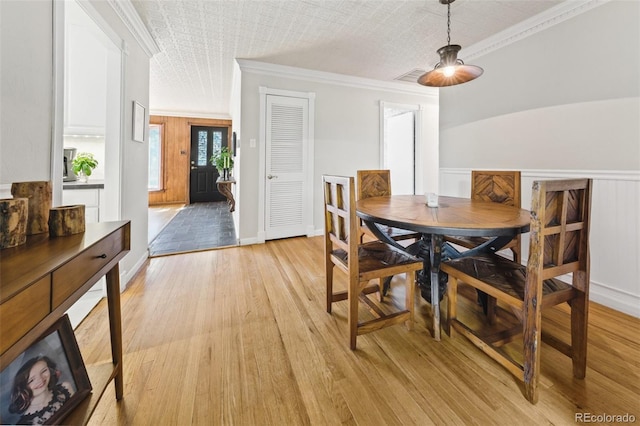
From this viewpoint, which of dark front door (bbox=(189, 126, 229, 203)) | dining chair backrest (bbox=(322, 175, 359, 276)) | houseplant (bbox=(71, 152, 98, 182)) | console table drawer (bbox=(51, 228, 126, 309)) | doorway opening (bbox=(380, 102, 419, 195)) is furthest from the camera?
dark front door (bbox=(189, 126, 229, 203))

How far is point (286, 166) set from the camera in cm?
387

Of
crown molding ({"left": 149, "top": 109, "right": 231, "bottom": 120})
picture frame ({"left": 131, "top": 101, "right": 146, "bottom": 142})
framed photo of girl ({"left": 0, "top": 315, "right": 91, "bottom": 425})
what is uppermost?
crown molding ({"left": 149, "top": 109, "right": 231, "bottom": 120})

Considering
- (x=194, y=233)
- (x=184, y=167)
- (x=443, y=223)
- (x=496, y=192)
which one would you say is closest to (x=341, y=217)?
(x=443, y=223)

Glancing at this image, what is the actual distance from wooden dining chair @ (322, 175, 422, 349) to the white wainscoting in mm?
1675

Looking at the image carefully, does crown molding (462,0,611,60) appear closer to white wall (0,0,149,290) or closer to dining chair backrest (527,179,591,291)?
dining chair backrest (527,179,591,291)

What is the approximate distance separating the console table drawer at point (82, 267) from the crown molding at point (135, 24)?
2119 mm

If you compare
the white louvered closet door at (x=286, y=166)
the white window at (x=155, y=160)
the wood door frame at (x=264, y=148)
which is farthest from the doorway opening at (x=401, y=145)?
the white window at (x=155, y=160)

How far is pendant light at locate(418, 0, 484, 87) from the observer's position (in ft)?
6.13

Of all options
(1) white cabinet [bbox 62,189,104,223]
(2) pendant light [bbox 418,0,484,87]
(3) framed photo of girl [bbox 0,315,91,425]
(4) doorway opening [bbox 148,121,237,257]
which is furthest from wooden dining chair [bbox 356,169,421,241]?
(4) doorway opening [bbox 148,121,237,257]

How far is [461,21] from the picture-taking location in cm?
261

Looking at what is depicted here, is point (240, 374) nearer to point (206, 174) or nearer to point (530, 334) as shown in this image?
point (530, 334)

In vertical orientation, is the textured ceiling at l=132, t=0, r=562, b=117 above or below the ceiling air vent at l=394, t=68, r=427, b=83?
below

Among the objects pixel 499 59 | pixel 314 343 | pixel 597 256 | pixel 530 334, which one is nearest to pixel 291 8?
pixel 499 59

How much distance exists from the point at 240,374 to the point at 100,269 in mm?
817
